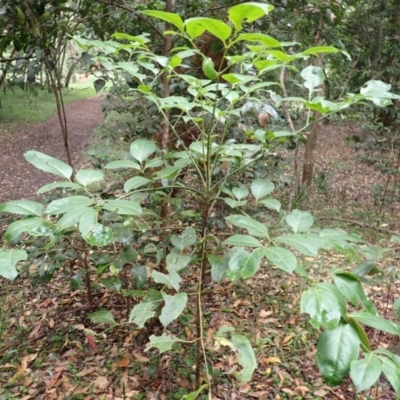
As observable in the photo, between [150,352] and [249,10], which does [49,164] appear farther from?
[150,352]

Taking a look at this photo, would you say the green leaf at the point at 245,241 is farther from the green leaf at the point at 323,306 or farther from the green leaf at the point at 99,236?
the green leaf at the point at 99,236

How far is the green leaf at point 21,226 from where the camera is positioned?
905 mm

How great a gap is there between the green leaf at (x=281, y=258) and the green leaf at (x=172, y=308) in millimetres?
362

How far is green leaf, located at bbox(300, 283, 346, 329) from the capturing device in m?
0.71

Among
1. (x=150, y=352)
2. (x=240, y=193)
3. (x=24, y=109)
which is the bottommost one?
(x=24, y=109)

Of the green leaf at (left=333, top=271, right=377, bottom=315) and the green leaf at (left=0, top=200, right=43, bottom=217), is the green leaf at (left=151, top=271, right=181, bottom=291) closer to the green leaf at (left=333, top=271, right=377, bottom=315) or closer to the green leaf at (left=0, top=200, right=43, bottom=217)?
the green leaf at (left=0, top=200, right=43, bottom=217)

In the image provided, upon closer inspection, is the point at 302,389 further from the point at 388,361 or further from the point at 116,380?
the point at 388,361

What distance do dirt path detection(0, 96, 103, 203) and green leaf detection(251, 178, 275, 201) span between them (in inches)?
216

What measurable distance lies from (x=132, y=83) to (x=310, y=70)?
4.48 feet

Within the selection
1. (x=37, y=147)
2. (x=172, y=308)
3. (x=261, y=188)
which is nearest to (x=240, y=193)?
(x=261, y=188)

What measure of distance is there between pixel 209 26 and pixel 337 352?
2.33 feet

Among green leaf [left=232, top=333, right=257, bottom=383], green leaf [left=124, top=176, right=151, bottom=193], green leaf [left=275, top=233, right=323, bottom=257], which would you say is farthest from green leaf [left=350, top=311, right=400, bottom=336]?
green leaf [left=124, top=176, right=151, bottom=193]

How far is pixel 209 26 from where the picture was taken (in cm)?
75

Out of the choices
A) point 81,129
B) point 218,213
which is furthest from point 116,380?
point 81,129
